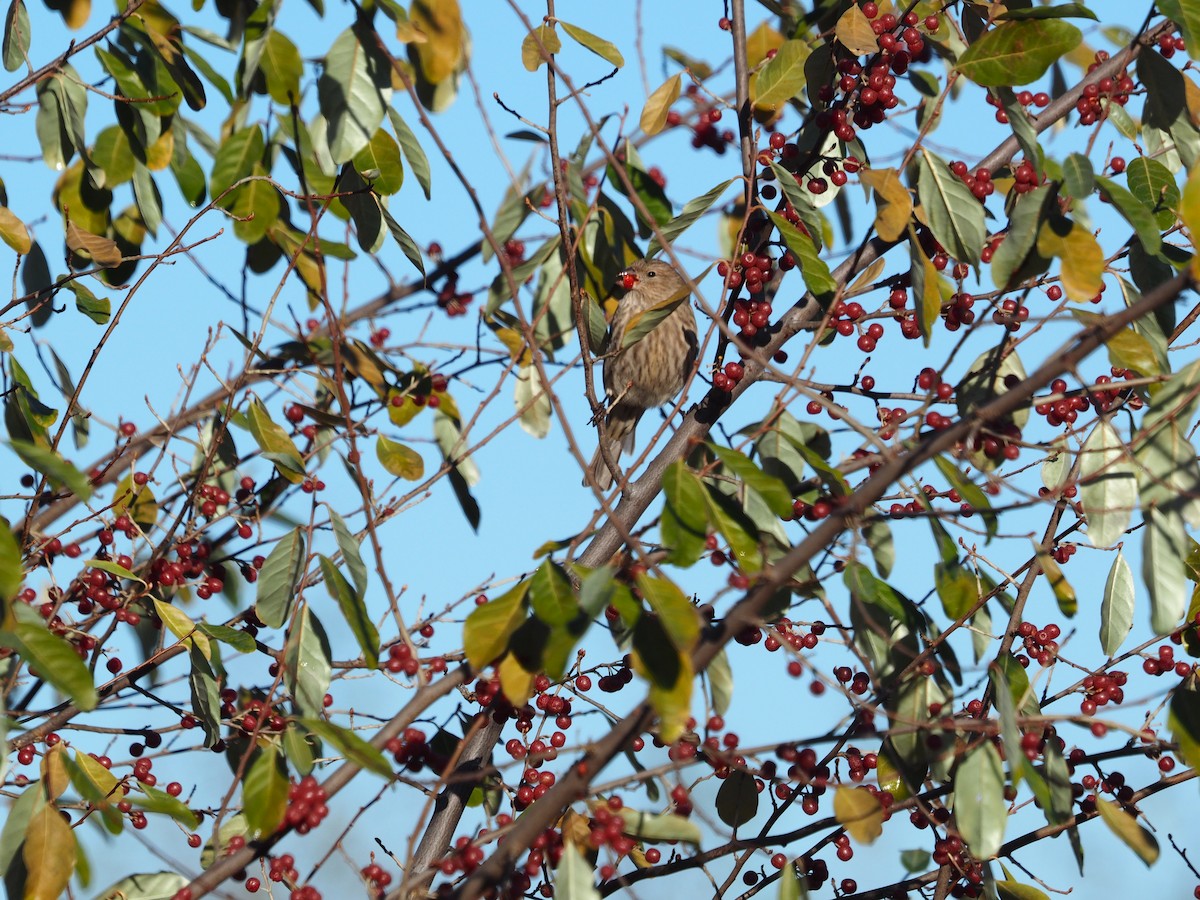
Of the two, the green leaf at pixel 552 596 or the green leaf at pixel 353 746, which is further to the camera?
the green leaf at pixel 353 746

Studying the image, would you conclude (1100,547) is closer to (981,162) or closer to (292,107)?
(981,162)

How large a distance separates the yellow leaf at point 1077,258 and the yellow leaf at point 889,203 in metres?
0.26

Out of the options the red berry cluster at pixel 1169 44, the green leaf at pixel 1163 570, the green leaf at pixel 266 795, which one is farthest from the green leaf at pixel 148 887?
the red berry cluster at pixel 1169 44

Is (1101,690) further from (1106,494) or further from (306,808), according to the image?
(306,808)

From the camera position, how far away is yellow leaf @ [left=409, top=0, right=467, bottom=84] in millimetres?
2426

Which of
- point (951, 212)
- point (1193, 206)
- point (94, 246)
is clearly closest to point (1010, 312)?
point (951, 212)

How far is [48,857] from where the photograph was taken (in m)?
2.18

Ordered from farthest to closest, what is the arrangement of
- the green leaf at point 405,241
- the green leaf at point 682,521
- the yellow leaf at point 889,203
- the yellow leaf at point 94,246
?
the yellow leaf at point 94,246, the green leaf at point 405,241, the yellow leaf at point 889,203, the green leaf at point 682,521

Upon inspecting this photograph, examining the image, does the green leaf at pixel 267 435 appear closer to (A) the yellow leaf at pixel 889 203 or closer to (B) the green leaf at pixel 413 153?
(B) the green leaf at pixel 413 153

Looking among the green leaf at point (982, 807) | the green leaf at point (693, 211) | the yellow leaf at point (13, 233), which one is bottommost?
the green leaf at point (982, 807)

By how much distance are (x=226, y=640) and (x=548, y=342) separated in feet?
4.57

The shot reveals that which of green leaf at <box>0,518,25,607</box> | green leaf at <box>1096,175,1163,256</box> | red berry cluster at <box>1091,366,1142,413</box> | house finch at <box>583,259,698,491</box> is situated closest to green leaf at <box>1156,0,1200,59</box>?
green leaf at <box>1096,175,1163,256</box>

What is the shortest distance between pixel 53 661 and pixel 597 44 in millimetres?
1722

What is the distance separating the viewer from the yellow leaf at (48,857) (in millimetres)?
2168
